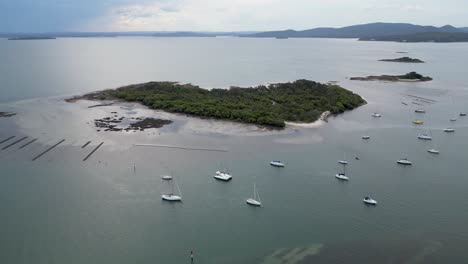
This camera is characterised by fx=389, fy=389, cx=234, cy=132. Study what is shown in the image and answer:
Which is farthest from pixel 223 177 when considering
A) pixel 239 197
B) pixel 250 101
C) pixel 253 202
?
pixel 250 101

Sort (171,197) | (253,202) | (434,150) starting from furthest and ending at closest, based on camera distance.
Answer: (434,150) → (171,197) → (253,202)

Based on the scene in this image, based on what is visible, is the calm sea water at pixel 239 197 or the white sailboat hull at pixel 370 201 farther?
the white sailboat hull at pixel 370 201

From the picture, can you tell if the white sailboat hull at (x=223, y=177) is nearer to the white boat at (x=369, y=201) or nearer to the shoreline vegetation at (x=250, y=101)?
the white boat at (x=369, y=201)

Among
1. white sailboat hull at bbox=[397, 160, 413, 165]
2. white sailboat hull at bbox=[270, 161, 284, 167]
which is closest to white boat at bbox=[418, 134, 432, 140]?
white sailboat hull at bbox=[397, 160, 413, 165]

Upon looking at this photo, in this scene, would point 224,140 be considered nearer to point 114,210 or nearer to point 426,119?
point 114,210

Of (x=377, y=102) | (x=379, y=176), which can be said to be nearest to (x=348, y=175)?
(x=379, y=176)

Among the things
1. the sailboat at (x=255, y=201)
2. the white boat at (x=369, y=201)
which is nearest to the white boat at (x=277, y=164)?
the sailboat at (x=255, y=201)

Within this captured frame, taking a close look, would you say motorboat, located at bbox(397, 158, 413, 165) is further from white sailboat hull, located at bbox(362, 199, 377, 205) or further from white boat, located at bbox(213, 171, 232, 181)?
white boat, located at bbox(213, 171, 232, 181)

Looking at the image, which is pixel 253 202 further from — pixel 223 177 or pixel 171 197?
pixel 171 197
